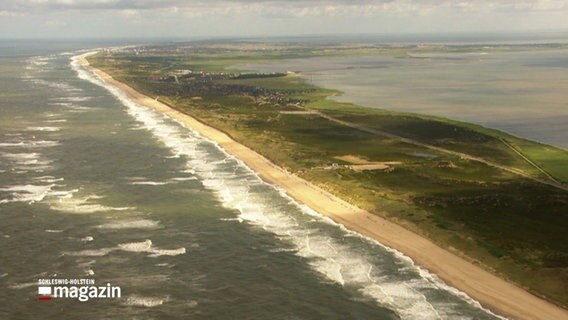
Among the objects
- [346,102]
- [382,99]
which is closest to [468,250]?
[346,102]

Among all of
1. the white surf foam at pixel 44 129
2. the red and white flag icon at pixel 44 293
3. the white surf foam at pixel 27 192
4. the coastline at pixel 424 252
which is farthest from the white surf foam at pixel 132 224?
the white surf foam at pixel 44 129

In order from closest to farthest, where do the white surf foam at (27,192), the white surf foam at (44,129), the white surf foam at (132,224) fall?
1. the white surf foam at (132,224)
2. the white surf foam at (27,192)
3. the white surf foam at (44,129)

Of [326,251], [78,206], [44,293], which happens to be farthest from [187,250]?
[78,206]

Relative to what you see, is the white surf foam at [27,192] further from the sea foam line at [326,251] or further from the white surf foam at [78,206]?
the sea foam line at [326,251]

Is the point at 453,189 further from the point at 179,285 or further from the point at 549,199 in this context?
the point at 179,285

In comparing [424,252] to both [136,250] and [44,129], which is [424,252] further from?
[44,129]
